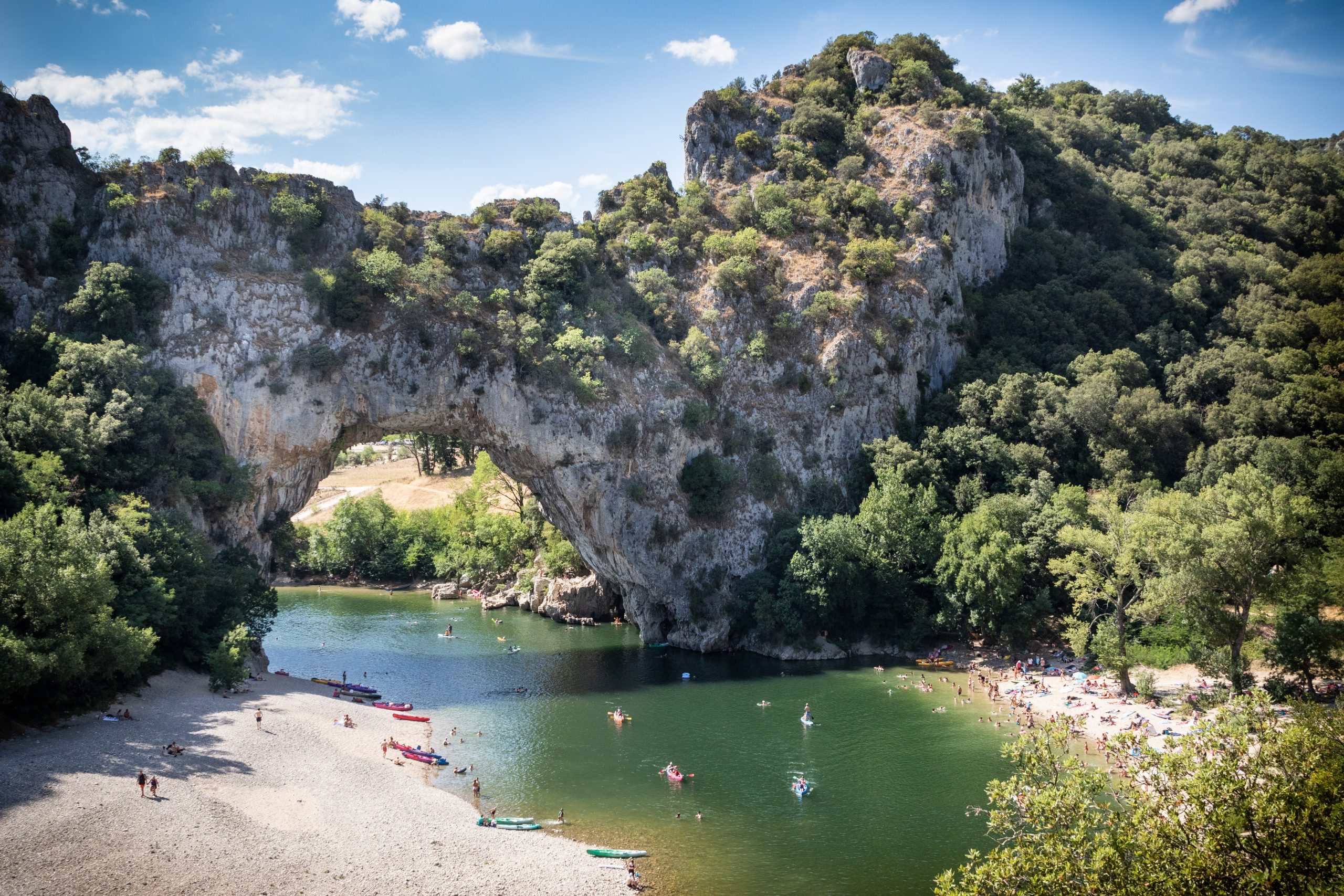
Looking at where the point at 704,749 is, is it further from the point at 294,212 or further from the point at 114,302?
the point at 294,212

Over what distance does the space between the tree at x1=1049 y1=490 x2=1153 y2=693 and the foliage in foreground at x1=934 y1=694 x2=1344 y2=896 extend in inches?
1054

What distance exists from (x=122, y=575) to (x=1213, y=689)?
185 feet

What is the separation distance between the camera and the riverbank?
28.3 m

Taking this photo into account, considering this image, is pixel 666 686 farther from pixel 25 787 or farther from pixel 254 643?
pixel 25 787

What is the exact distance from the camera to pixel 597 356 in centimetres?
6538

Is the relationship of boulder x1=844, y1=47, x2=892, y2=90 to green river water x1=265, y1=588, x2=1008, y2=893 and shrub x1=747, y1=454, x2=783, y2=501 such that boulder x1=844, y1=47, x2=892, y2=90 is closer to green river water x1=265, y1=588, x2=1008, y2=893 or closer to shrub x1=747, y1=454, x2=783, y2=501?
shrub x1=747, y1=454, x2=783, y2=501

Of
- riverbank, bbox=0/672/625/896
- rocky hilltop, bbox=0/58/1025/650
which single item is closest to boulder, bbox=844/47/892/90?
rocky hilltop, bbox=0/58/1025/650

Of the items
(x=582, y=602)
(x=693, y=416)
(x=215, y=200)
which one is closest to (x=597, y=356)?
(x=693, y=416)

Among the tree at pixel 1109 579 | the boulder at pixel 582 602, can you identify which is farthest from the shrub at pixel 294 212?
the tree at pixel 1109 579

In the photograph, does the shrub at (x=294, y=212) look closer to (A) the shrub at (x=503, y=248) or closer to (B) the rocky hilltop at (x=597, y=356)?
(B) the rocky hilltop at (x=597, y=356)

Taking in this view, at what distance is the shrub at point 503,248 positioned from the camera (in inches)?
2630

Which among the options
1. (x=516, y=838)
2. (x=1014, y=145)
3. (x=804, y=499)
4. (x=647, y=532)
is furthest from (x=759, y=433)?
(x=1014, y=145)

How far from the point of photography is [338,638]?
2667 inches

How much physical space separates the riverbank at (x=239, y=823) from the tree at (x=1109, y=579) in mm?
32684
